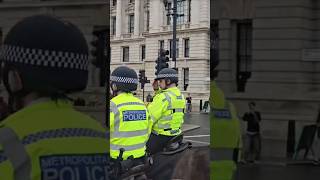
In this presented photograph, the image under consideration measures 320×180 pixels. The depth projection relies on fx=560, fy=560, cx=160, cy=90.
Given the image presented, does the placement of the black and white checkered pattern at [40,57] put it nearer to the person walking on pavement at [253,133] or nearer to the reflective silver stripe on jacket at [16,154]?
the reflective silver stripe on jacket at [16,154]

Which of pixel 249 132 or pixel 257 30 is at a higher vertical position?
pixel 257 30

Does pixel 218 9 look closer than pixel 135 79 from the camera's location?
Yes

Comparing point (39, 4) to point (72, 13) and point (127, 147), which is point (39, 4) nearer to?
point (72, 13)

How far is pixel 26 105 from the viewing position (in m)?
1.44

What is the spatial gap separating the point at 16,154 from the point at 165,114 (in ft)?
15.5

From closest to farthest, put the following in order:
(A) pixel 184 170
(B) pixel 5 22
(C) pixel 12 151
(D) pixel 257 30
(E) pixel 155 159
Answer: (C) pixel 12 151, (B) pixel 5 22, (D) pixel 257 30, (A) pixel 184 170, (E) pixel 155 159

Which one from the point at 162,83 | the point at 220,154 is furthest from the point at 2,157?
the point at 162,83

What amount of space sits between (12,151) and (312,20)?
3.30 feet

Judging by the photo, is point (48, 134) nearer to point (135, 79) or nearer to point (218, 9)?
point (218, 9)

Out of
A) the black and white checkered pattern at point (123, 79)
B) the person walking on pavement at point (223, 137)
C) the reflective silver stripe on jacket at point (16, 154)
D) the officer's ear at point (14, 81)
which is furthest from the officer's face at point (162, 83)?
the reflective silver stripe on jacket at point (16, 154)

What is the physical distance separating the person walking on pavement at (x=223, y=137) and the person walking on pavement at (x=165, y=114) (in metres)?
3.48

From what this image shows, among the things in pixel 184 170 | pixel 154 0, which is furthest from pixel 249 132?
pixel 154 0

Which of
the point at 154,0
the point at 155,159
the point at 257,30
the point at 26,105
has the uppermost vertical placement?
the point at 154,0

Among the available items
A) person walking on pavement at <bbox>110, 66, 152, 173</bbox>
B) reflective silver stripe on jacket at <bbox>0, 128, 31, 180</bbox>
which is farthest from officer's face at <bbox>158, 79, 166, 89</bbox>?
reflective silver stripe on jacket at <bbox>0, 128, 31, 180</bbox>
